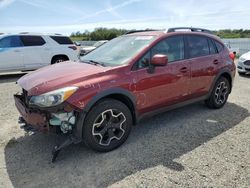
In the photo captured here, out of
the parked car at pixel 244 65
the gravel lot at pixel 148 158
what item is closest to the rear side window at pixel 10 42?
the gravel lot at pixel 148 158

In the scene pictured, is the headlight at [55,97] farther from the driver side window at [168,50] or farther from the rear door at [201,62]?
the rear door at [201,62]

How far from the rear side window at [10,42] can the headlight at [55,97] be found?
296 inches

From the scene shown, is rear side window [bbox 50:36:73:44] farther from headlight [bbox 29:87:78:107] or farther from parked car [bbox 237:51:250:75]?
headlight [bbox 29:87:78:107]

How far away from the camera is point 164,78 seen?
407 centimetres

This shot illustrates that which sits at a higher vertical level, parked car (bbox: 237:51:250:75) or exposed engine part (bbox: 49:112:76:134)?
exposed engine part (bbox: 49:112:76:134)

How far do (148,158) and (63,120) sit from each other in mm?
1247

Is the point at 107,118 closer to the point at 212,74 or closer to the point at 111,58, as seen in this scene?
the point at 111,58

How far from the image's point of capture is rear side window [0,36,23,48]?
954cm

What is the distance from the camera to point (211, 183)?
9.55ft

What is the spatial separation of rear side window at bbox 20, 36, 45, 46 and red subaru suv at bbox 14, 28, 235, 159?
20.9ft

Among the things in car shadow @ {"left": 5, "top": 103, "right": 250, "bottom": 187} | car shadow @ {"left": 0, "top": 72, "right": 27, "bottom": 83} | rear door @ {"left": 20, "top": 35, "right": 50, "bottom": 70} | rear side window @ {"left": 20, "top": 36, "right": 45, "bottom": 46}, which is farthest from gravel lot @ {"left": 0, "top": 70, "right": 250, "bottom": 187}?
rear side window @ {"left": 20, "top": 36, "right": 45, "bottom": 46}

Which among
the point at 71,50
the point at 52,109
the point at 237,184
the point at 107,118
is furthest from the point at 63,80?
the point at 71,50

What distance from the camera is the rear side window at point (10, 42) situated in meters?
9.54

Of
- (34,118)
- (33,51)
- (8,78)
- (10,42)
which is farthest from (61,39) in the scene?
(34,118)
